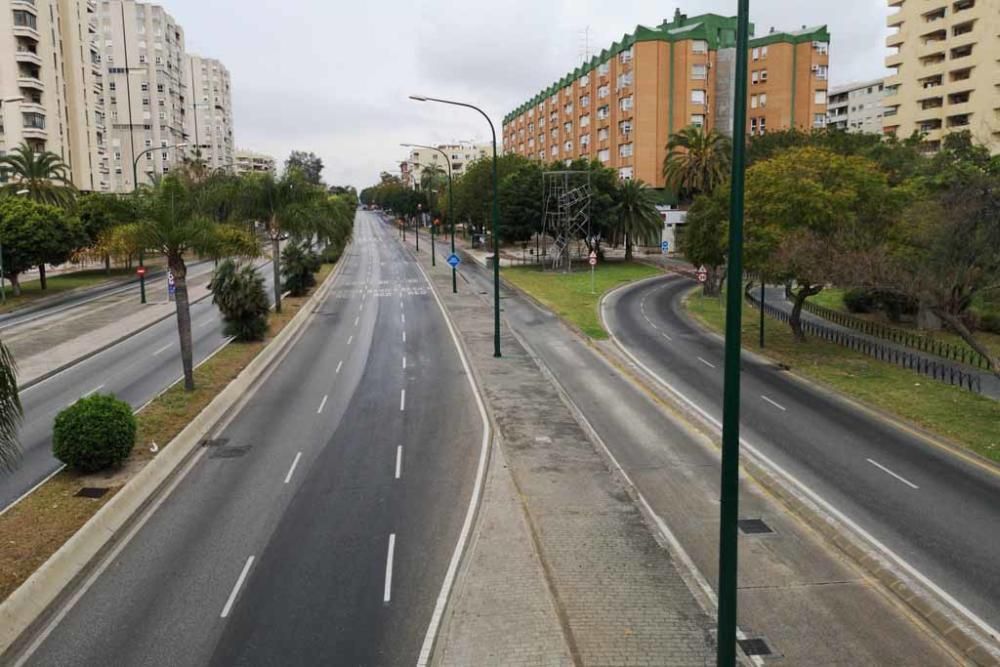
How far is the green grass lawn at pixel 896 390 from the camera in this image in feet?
69.6

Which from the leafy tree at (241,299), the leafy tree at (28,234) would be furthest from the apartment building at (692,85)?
the leafy tree at (241,299)

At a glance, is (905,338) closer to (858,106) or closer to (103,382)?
(103,382)

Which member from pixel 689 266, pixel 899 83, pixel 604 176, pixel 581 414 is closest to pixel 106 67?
pixel 604 176

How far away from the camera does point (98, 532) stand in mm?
13820

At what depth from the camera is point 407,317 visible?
44.4 m

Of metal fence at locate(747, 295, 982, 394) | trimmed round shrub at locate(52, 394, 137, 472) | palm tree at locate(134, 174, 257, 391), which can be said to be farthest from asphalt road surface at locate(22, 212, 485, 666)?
metal fence at locate(747, 295, 982, 394)

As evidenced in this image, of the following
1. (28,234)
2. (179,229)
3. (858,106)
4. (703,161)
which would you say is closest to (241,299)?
(179,229)

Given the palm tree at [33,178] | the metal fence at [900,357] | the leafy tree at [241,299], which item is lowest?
the metal fence at [900,357]

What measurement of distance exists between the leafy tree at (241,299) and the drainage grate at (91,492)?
17288 mm

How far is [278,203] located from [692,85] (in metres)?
57.9

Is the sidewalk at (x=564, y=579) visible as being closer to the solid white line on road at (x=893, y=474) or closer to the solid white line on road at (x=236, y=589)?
the solid white line on road at (x=236, y=589)

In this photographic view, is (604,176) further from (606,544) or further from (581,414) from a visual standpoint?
(606,544)

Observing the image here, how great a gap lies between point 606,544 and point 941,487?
334 inches

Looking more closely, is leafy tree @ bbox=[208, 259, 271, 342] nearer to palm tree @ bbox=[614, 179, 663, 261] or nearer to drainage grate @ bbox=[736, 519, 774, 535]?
drainage grate @ bbox=[736, 519, 774, 535]
